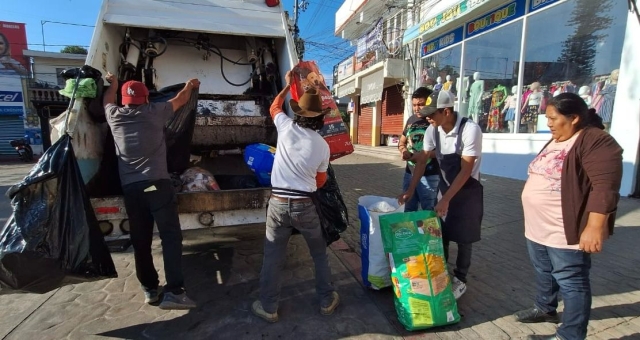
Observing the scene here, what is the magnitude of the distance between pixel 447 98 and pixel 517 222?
288 cm

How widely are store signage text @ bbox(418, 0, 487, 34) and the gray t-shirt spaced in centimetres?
801

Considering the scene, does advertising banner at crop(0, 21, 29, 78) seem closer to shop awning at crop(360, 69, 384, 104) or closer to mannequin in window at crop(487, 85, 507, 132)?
shop awning at crop(360, 69, 384, 104)

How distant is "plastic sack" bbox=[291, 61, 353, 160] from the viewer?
3.11 metres

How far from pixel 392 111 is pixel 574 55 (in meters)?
8.23

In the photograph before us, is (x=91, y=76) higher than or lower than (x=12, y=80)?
lower

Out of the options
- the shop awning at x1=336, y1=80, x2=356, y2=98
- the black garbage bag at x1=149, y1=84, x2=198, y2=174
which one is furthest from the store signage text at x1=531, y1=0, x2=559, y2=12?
the shop awning at x1=336, y1=80, x2=356, y2=98

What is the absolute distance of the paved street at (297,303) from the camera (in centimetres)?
222

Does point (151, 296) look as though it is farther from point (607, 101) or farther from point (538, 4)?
point (538, 4)

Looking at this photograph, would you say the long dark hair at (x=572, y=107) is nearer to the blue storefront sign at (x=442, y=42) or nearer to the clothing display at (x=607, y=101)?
the clothing display at (x=607, y=101)

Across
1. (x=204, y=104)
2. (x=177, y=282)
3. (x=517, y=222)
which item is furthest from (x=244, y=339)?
(x=517, y=222)

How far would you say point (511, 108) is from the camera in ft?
25.2

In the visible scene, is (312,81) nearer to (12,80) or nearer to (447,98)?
(447,98)

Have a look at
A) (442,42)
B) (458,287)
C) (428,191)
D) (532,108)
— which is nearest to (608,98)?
(532,108)

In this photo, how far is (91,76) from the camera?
2.64 meters
